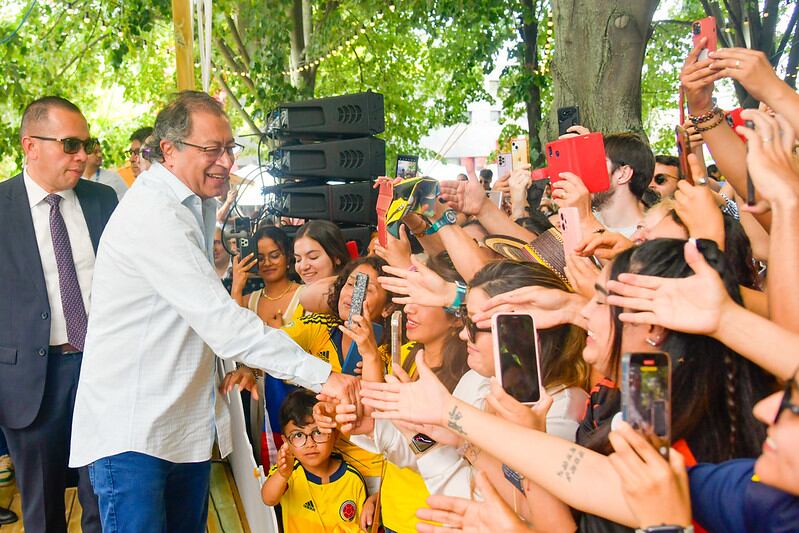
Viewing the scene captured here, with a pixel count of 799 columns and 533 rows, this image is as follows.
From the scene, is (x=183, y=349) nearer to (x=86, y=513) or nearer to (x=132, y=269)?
(x=132, y=269)

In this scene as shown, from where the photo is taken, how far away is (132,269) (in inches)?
97.8

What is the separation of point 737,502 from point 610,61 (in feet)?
12.6

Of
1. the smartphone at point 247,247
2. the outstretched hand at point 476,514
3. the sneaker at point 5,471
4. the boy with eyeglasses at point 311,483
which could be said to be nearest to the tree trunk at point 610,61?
the smartphone at point 247,247

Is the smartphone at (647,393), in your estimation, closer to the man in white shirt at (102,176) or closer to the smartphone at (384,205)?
the smartphone at (384,205)

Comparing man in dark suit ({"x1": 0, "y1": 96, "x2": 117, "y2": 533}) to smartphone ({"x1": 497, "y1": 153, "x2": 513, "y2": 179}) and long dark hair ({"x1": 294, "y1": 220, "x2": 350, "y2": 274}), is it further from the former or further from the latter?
smartphone ({"x1": 497, "y1": 153, "x2": 513, "y2": 179})

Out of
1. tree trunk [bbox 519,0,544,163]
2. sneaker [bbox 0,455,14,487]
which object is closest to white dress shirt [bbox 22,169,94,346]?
sneaker [bbox 0,455,14,487]

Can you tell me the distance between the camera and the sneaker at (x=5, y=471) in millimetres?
4363

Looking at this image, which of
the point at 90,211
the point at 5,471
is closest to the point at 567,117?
the point at 90,211

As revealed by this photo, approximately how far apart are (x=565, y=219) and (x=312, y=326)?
1.59 metres

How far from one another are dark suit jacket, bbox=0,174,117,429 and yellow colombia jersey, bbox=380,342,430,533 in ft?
4.66

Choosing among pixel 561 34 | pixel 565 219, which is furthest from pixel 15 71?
pixel 565 219

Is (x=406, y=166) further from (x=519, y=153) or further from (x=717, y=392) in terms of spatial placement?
(x=717, y=392)

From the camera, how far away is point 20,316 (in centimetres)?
309

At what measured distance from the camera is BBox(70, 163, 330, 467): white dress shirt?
2.41 m
